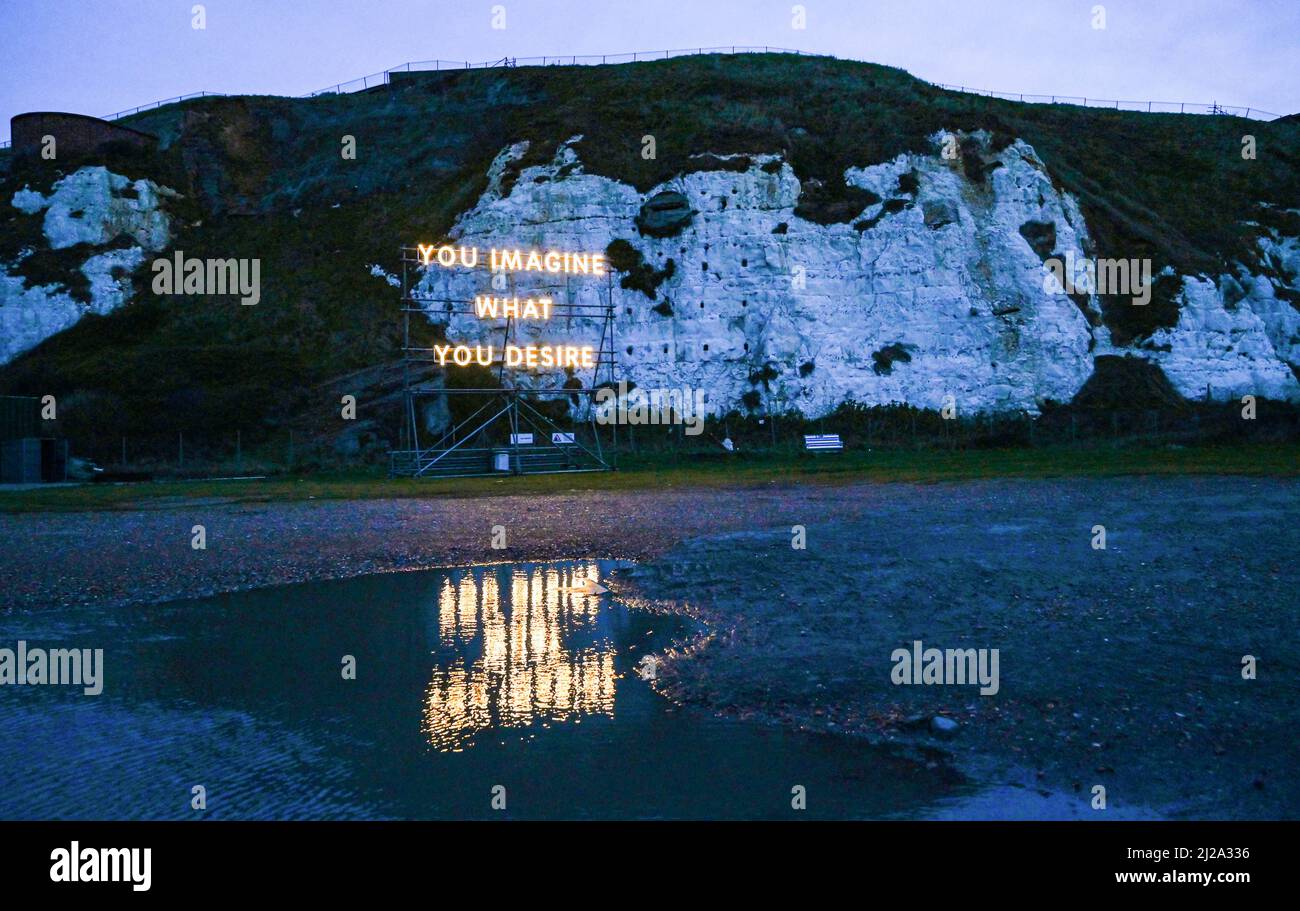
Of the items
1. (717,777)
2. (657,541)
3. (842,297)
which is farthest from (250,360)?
(717,777)

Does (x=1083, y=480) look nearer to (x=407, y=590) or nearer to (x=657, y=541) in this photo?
(x=657, y=541)

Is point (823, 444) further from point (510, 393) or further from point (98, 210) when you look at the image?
point (98, 210)

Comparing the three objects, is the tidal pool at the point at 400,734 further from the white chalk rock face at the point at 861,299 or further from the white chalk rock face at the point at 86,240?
the white chalk rock face at the point at 86,240

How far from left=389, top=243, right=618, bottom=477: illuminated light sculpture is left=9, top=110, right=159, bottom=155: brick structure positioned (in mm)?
39280

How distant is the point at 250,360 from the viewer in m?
54.9

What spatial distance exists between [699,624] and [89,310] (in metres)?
63.7

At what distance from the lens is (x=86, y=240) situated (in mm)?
65500

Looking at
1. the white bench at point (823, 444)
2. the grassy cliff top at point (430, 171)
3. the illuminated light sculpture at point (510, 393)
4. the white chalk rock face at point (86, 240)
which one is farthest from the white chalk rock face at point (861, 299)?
the white chalk rock face at point (86, 240)

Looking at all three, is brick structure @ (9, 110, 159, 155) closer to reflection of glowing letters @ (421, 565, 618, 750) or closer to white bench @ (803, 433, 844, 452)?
white bench @ (803, 433, 844, 452)

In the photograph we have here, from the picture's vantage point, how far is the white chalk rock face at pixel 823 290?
50250mm

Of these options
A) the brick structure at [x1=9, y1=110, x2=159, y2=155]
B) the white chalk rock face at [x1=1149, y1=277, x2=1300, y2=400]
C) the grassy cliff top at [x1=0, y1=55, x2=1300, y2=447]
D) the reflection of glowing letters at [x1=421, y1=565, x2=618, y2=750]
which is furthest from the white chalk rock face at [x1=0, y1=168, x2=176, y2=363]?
the white chalk rock face at [x1=1149, y1=277, x2=1300, y2=400]

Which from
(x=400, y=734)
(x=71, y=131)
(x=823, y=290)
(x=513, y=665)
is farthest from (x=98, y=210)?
(x=400, y=734)

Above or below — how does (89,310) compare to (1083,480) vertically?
above

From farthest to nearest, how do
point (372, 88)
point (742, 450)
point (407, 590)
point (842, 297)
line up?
point (372, 88) → point (842, 297) → point (742, 450) → point (407, 590)
